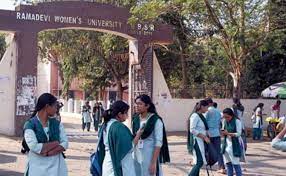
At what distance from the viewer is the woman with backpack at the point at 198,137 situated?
30.2 ft

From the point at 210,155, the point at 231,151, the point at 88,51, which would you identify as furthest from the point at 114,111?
the point at 88,51

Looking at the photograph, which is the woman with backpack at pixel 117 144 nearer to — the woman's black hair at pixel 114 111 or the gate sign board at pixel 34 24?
the woman's black hair at pixel 114 111

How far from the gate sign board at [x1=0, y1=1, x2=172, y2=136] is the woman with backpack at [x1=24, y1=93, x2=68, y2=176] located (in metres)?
13.7

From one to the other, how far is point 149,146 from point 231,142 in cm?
353

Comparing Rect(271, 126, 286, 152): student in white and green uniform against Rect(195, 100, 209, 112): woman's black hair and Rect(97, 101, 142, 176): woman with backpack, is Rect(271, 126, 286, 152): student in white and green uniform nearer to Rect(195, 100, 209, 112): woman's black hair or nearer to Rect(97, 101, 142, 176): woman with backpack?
Rect(97, 101, 142, 176): woman with backpack

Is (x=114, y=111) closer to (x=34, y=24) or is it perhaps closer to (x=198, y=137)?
(x=198, y=137)

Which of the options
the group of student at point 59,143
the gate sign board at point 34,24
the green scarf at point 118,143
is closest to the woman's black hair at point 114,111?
the group of student at point 59,143

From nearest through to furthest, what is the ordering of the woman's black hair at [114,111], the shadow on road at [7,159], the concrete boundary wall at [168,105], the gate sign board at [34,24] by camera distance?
the woman's black hair at [114,111] → the shadow on road at [7,159] → the gate sign board at [34,24] → the concrete boundary wall at [168,105]

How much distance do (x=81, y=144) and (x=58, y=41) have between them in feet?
38.4

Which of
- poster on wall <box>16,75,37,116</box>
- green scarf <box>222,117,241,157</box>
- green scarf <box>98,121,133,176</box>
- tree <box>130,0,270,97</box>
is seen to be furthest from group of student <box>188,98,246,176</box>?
poster on wall <box>16,75,37,116</box>

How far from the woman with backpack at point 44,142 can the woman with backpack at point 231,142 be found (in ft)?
16.4

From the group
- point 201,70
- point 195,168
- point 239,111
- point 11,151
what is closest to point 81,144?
point 11,151

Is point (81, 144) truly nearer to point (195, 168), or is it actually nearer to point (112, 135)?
point (195, 168)

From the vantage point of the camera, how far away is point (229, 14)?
66.8 feet
